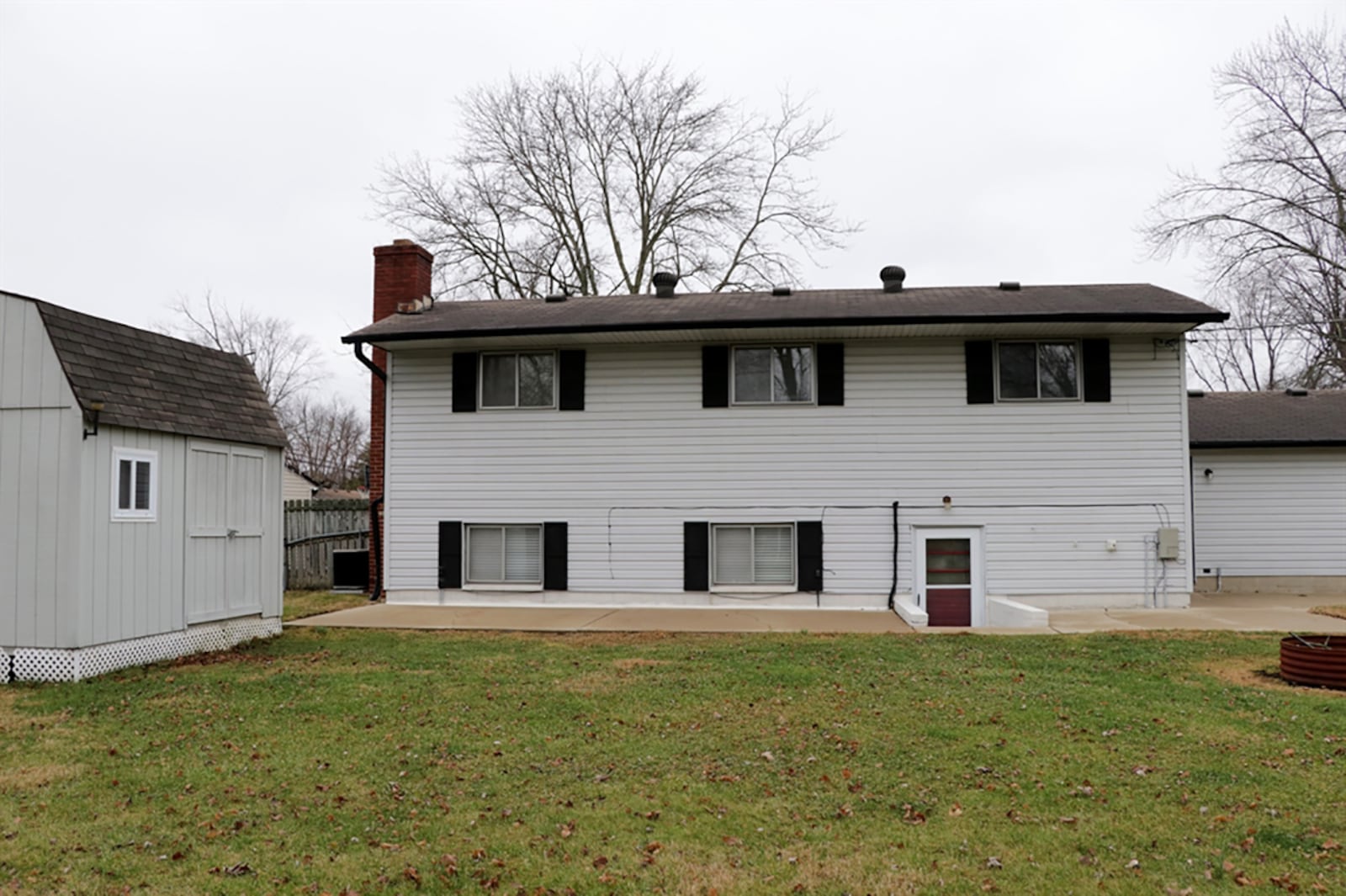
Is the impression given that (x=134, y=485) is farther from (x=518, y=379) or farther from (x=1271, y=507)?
(x=1271, y=507)

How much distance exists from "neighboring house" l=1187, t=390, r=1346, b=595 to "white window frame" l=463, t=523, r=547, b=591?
10100 mm

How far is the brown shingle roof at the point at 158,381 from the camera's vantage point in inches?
331

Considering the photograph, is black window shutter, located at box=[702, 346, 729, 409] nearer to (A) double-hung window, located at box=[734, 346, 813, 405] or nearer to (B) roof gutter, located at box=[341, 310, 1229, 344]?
(A) double-hung window, located at box=[734, 346, 813, 405]

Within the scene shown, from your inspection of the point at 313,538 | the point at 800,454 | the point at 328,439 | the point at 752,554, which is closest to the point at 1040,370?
the point at 800,454

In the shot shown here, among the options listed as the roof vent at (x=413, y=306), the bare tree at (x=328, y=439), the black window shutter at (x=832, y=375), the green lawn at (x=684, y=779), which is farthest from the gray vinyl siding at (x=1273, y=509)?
the bare tree at (x=328, y=439)

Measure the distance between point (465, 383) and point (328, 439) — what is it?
45341 mm

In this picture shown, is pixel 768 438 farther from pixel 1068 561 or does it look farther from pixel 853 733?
pixel 853 733

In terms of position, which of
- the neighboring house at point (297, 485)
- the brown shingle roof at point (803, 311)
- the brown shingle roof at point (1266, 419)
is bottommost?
the neighboring house at point (297, 485)

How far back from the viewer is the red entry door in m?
13.2

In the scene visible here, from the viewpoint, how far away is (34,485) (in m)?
8.21

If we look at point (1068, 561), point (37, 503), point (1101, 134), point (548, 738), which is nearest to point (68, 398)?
point (37, 503)

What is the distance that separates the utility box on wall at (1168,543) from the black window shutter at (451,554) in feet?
32.2

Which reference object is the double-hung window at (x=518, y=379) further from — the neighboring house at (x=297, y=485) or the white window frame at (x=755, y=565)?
the neighboring house at (x=297, y=485)

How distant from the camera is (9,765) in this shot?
5559mm
